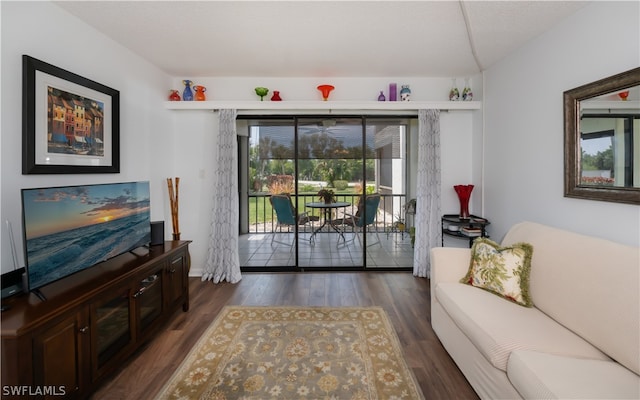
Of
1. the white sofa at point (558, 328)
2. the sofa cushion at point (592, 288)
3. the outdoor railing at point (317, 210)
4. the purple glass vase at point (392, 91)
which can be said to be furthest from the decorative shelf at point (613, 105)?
the outdoor railing at point (317, 210)

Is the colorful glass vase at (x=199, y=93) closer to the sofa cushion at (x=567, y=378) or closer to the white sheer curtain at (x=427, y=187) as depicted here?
the white sheer curtain at (x=427, y=187)

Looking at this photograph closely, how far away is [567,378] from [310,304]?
205 cm

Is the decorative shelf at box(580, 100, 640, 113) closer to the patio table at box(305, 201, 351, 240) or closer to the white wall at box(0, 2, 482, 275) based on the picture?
the white wall at box(0, 2, 482, 275)

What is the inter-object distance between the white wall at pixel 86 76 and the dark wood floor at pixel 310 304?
3.42 feet

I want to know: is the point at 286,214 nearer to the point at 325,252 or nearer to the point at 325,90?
the point at 325,252

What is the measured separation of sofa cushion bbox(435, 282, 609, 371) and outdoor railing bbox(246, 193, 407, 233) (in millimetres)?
2162

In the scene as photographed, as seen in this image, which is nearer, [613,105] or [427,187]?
[613,105]

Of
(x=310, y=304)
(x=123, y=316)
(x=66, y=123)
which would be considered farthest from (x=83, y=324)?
(x=310, y=304)

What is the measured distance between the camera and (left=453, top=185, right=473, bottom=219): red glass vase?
3412 mm

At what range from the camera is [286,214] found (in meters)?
3.94

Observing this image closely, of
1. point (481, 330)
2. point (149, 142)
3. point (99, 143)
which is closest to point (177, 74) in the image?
point (149, 142)

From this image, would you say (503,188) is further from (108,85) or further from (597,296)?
(108,85)

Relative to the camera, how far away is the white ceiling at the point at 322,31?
2090 mm

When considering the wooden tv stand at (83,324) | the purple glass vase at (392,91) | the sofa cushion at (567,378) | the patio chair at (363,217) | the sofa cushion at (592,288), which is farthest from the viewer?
the patio chair at (363,217)
